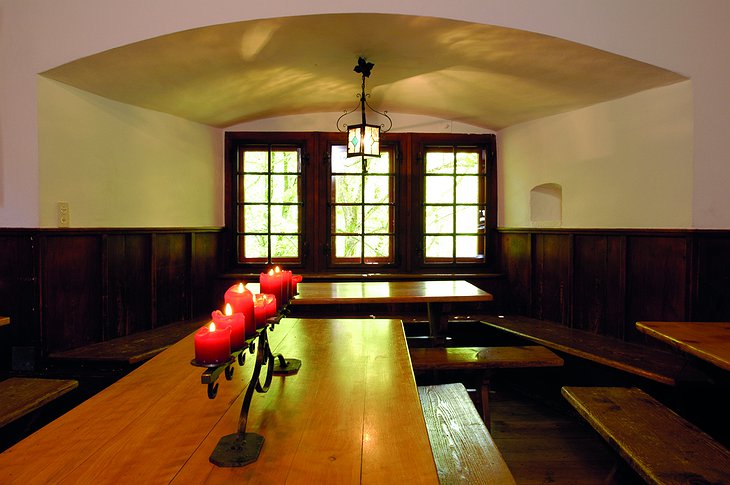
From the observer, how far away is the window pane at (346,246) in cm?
489

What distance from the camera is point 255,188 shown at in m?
4.86

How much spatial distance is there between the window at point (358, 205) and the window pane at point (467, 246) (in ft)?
2.39

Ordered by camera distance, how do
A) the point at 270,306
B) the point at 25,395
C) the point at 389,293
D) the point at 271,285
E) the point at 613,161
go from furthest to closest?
1. the point at 613,161
2. the point at 389,293
3. the point at 25,395
4. the point at 271,285
5. the point at 270,306

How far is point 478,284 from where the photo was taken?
4.79m

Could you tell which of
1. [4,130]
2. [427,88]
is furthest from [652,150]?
[4,130]

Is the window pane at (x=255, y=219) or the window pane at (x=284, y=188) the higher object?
the window pane at (x=284, y=188)

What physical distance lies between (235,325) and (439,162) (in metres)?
4.09

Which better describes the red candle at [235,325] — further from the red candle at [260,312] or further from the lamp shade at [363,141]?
the lamp shade at [363,141]

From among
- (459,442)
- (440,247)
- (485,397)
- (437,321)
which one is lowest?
(485,397)

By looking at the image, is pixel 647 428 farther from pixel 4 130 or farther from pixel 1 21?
pixel 1 21

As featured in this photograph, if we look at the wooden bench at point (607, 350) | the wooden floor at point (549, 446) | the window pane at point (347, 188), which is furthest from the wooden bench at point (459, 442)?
the window pane at point (347, 188)

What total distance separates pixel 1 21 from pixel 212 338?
3.29 metres

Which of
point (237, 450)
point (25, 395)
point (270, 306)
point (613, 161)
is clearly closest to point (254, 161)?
point (25, 395)

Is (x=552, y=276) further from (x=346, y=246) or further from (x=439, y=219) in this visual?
(x=346, y=246)
